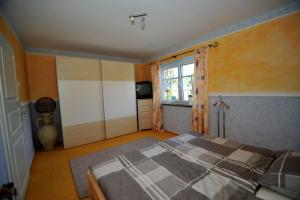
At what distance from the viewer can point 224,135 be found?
2.72 m

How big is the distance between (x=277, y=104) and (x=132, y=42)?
3.02 m

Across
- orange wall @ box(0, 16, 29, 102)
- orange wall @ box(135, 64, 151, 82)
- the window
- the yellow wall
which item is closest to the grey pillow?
the yellow wall

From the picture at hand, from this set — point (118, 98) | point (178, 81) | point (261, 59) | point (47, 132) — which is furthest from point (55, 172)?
point (261, 59)

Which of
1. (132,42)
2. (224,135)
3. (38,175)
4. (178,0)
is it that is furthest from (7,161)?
(224,135)

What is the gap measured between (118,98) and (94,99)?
658mm

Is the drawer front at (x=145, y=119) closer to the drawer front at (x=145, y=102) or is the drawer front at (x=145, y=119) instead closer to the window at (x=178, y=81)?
the drawer front at (x=145, y=102)

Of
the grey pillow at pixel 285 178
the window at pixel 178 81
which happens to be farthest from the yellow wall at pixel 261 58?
the grey pillow at pixel 285 178

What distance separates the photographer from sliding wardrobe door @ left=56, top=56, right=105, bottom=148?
306 centimetres

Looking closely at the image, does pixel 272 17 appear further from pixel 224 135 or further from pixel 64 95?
pixel 64 95

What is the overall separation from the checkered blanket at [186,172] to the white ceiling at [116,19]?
6.38 feet

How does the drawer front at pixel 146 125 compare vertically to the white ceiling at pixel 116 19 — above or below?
below

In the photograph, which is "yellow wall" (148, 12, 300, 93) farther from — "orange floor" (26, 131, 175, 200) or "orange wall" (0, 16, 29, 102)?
"orange wall" (0, 16, 29, 102)

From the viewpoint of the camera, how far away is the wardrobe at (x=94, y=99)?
3084mm

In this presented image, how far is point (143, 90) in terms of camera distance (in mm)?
4273
